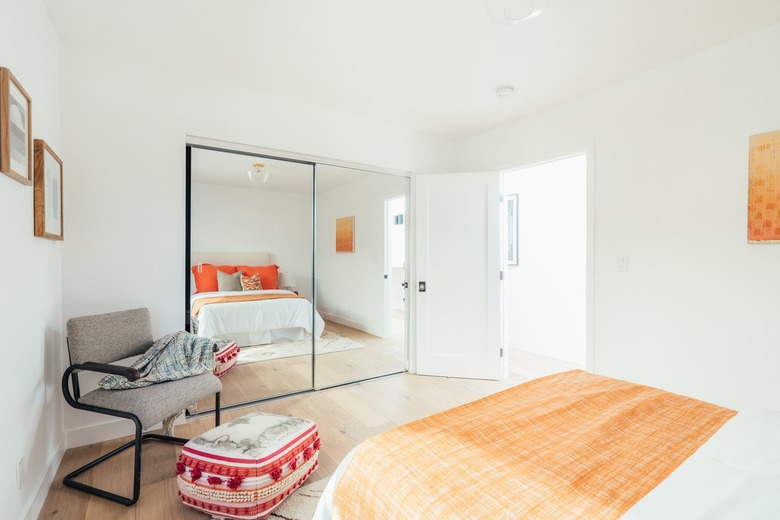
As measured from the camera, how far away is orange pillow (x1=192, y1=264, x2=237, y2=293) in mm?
2703

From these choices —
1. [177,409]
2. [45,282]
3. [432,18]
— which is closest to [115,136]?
[45,282]

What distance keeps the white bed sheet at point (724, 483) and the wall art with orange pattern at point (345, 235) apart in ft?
8.56

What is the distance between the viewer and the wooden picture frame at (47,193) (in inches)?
68.4

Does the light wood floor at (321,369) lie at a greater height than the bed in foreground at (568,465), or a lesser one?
lesser

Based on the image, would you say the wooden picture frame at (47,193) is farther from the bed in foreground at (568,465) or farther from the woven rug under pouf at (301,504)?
the bed in foreground at (568,465)

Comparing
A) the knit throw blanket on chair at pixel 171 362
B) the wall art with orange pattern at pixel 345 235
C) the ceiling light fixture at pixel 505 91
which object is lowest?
the knit throw blanket on chair at pixel 171 362

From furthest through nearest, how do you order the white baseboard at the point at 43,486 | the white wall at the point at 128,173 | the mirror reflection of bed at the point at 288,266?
1. the mirror reflection of bed at the point at 288,266
2. the white wall at the point at 128,173
3. the white baseboard at the point at 43,486

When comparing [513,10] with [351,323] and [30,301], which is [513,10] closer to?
[30,301]

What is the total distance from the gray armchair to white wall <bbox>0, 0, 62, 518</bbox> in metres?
0.14

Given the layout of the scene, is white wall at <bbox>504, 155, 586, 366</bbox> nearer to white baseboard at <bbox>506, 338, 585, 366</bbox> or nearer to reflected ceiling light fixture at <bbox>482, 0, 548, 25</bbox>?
white baseboard at <bbox>506, 338, 585, 366</bbox>

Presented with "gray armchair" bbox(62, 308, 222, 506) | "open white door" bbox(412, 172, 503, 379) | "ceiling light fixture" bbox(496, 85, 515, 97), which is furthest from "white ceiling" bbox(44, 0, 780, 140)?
"gray armchair" bbox(62, 308, 222, 506)

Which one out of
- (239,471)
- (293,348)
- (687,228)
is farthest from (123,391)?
(687,228)

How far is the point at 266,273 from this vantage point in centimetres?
306

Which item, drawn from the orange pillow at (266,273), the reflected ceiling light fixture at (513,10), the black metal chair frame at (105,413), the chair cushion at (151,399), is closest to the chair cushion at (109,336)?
the black metal chair frame at (105,413)
